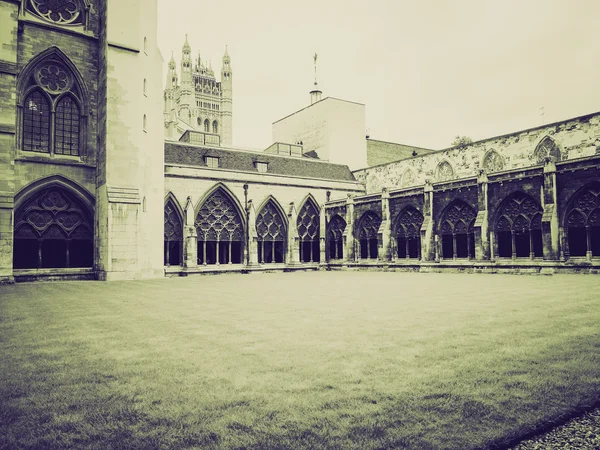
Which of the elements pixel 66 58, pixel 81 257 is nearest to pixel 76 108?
pixel 66 58

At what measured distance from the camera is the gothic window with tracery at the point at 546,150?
24.6 metres

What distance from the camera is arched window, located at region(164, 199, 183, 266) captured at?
25.9 m

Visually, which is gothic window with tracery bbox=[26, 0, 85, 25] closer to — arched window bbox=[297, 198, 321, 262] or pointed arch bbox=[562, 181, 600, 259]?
arched window bbox=[297, 198, 321, 262]

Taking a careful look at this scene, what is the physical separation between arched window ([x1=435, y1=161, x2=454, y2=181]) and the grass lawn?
947 inches

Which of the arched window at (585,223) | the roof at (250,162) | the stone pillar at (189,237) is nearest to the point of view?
the arched window at (585,223)

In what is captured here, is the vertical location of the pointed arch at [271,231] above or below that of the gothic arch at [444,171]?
below

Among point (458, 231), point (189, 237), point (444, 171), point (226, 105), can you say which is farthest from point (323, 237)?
point (226, 105)

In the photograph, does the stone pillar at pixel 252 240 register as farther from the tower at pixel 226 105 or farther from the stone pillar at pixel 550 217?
the tower at pixel 226 105

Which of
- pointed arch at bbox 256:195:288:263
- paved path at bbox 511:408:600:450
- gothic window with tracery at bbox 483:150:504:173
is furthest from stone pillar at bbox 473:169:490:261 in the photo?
paved path at bbox 511:408:600:450

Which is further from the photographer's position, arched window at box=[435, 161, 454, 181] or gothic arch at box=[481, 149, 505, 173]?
arched window at box=[435, 161, 454, 181]

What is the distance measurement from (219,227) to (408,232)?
41.8 ft

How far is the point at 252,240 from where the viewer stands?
2875 centimetres

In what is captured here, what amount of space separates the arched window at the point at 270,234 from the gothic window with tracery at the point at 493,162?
15011 mm

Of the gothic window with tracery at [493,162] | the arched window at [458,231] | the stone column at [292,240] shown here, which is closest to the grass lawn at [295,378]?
the arched window at [458,231]
